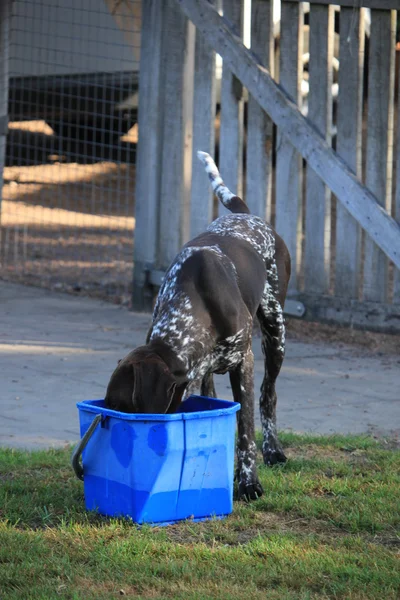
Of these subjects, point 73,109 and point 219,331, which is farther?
point 73,109

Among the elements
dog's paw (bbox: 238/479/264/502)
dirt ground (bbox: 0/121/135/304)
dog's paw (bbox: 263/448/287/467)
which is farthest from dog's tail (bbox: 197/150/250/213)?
dirt ground (bbox: 0/121/135/304)

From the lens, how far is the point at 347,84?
8.36 meters

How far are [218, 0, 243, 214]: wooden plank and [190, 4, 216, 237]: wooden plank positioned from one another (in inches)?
8.2

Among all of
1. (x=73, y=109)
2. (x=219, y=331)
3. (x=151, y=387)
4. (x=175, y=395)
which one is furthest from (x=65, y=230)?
(x=151, y=387)

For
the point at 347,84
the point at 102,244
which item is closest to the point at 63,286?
the point at 102,244

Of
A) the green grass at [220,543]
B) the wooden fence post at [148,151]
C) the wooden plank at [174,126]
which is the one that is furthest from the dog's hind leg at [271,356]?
the wooden fence post at [148,151]

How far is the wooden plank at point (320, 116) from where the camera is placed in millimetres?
8406

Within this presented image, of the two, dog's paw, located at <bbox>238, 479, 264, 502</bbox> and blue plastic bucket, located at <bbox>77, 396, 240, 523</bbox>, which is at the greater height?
blue plastic bucket, located at <bbox>77, 396, 240, 523</bbox>

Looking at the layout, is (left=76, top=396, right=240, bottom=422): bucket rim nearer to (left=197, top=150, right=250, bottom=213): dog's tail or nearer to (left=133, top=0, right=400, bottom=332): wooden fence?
(left=197, top=150, right=250, bottom=213): dog's tail

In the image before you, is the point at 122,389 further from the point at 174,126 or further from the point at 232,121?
the point at 174,126

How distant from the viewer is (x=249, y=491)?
4.77 meters

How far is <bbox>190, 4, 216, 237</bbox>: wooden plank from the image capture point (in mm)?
9273

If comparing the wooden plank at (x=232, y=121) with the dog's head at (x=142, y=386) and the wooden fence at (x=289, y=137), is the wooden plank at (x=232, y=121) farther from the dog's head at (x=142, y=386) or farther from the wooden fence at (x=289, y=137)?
the dog's head at (x=142, y=386)

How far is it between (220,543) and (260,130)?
5.23 metres
